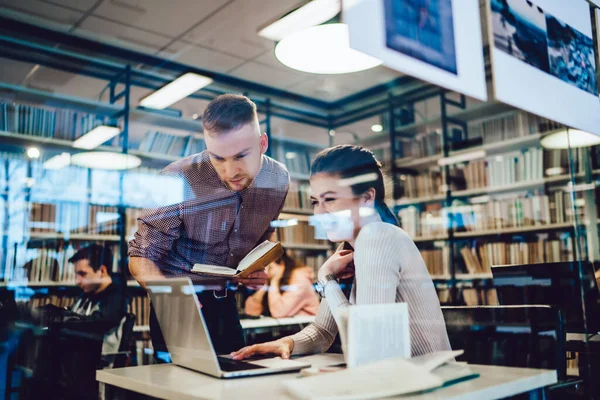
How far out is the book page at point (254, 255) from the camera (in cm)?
183

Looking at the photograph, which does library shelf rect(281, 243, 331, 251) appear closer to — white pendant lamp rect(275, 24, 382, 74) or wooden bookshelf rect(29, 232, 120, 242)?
white pendant lamp rect(275, 24, 382, 74)

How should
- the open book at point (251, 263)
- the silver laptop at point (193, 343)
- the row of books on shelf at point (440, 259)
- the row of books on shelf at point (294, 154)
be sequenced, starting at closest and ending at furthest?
1. the silver laptop at point (193, 343)
2. the open book at point (251, 263)
3. the row of books on shelf at point (294, 154)
4. the row of books on shelf at point (440, 259)

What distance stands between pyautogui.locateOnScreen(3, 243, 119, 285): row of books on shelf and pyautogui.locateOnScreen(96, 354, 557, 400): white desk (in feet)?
5.33

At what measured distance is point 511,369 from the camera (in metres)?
1.10

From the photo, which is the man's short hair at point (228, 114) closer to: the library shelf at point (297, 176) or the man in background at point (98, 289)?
the library shelf at point (297, 176)

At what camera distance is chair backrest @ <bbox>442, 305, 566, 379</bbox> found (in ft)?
5.03

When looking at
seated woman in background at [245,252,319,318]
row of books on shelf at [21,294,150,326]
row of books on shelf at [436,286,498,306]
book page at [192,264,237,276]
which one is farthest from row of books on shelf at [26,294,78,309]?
row of books on shelf at [436,286,498,306]

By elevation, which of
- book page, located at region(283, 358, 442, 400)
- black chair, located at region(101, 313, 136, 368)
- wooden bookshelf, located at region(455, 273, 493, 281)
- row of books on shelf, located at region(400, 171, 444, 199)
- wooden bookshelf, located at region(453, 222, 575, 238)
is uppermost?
row of books on shelf, located at region(400, 171, 444, 199)

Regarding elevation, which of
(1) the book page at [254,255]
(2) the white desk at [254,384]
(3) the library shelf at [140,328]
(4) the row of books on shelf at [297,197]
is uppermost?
(4) the row of books on shelf at [297,197]

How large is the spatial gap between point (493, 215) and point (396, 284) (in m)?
3.04

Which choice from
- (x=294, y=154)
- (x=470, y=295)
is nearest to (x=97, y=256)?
(x=294, y=154)

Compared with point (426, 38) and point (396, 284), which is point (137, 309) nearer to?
point (396, 284)

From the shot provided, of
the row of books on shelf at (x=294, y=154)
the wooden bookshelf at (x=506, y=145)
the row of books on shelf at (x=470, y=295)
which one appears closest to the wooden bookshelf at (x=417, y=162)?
the wooden bookshelf at (x=506, y=145)

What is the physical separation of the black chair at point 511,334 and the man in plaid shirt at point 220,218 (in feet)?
2.65
